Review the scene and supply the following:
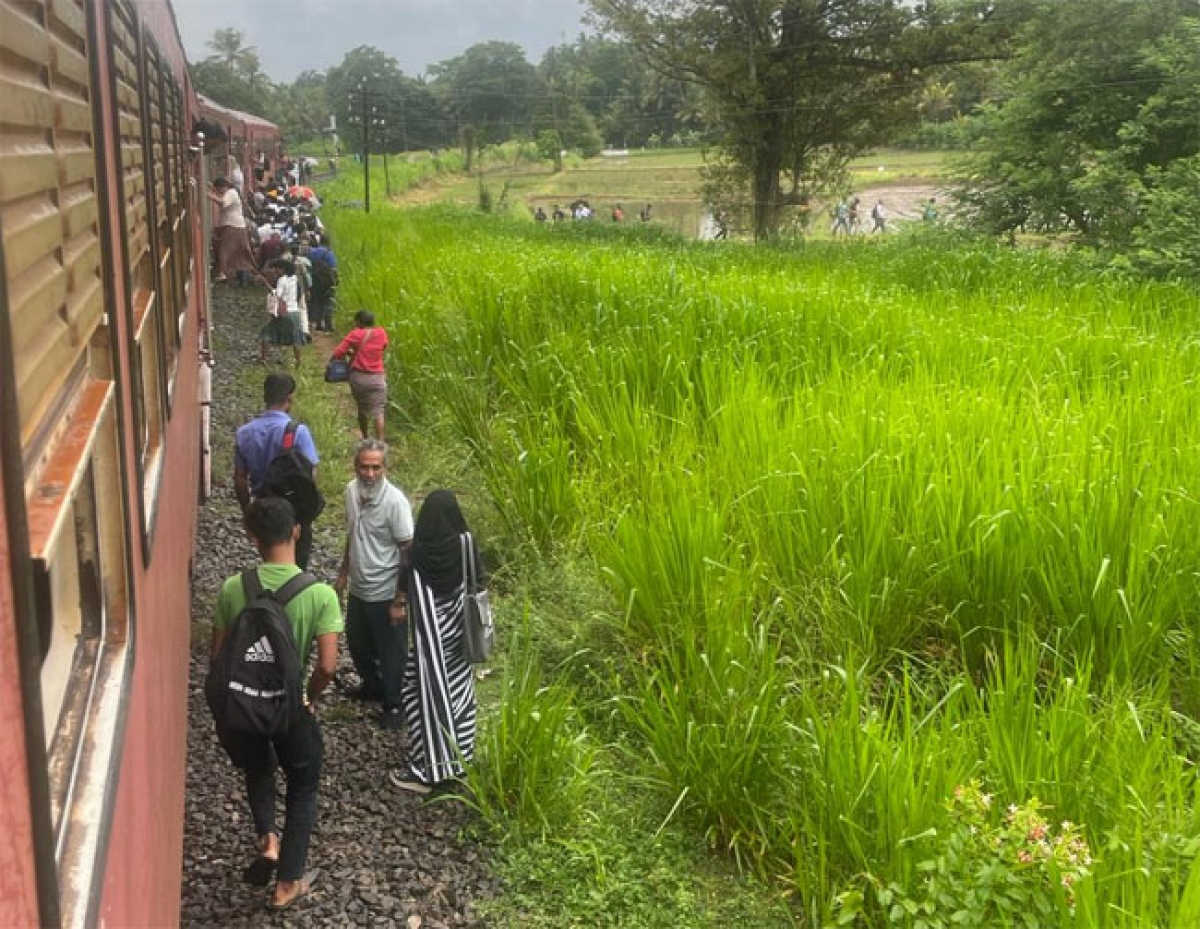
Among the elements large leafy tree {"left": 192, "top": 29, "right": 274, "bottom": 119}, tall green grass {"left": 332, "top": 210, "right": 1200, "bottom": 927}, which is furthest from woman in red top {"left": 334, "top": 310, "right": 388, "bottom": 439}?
large leafy tree {"left": 192, "top": 29, "right": 274, "bottom": 119}

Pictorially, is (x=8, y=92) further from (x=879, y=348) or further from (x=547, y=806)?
(x=879, y=348)

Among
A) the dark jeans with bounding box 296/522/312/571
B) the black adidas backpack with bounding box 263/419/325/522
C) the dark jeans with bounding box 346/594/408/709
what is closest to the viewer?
the dark jeans with bounding box 346/594/408/709

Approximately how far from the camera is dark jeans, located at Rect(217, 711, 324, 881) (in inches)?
124

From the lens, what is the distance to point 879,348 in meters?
6.45

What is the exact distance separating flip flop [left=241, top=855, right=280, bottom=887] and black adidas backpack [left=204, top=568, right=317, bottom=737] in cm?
51

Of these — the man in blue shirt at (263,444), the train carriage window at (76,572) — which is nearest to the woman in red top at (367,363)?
the man in blue shirt at (263,444)

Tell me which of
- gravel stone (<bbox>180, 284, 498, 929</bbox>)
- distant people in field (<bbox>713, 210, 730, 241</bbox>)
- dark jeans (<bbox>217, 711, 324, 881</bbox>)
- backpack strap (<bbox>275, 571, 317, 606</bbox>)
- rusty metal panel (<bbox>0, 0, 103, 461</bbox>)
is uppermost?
distant people in field (<bbox>713, 210, 730, 241</bbox>)

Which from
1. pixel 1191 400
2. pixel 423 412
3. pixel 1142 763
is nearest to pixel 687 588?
pixel 1142 763

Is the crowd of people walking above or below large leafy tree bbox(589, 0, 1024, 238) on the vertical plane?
below

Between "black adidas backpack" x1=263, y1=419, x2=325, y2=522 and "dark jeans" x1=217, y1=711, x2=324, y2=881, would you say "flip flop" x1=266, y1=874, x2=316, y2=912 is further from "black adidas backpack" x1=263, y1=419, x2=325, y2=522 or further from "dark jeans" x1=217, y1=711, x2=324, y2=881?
"black adidas backpack" x1=263, y1=419, x2=325, y2=522

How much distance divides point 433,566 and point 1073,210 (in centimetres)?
1396

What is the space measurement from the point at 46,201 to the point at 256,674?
6.21ft

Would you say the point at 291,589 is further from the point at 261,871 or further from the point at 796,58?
the point at 796,58

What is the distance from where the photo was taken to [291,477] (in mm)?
4562
